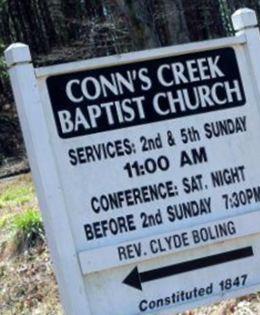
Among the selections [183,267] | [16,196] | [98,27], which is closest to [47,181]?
[183,267]

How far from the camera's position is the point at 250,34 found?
4238 millimetres

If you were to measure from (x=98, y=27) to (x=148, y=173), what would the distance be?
1031 centimetres

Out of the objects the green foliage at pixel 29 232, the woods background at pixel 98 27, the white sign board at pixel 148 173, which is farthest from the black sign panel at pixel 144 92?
the woods background at pixel 98 27

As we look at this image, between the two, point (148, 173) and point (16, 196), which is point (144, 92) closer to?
point (148, 173)

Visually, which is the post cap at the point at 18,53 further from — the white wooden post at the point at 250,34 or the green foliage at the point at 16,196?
the green foliage at the point at 16,196

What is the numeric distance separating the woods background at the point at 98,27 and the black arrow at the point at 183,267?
6.48m

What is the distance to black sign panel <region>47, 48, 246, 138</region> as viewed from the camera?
3.83 meters

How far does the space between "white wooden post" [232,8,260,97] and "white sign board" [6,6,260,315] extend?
0.04 meters

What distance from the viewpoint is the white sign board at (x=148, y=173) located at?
3742mm

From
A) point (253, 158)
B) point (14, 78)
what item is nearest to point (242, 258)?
point (253, 158)

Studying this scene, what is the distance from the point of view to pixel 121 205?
12.5 feet

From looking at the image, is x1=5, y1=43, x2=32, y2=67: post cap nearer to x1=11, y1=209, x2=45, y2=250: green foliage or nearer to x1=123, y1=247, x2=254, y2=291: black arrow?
x1=123, y1=247, x2=254, y2=291: black arrow

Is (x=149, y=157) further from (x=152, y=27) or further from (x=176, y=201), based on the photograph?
(x=152, y=27)

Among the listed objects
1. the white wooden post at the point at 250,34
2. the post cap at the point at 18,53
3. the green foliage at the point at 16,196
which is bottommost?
the green foliage at the point at 16,196
